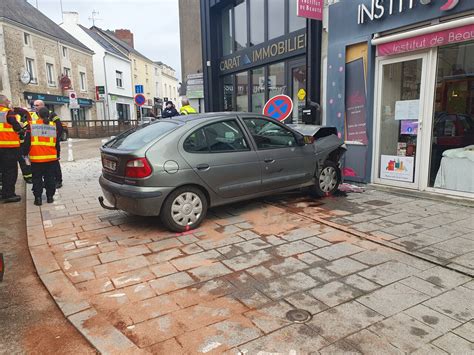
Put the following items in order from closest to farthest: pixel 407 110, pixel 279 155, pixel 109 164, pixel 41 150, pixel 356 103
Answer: pixel 109 164 → pixel 279 155 → pixel 41 150 → pixel 407 110 → pixel 356 103

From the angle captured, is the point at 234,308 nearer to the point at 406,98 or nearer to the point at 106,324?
the point at 106,324

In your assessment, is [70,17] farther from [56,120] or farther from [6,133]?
[6,133]

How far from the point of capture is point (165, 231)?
503 centimetres

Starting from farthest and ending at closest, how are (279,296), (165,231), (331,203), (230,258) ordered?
(331,203) < (165,231) < (230,258) < (279,296)

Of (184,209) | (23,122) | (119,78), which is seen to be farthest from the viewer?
(119,78)

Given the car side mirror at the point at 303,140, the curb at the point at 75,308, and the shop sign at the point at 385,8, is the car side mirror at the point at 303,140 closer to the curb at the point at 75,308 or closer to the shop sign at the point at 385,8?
the shop sign at the point at 385,8

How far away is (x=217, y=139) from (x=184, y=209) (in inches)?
43.5

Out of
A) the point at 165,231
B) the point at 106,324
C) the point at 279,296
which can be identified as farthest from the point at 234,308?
the point at 165,231

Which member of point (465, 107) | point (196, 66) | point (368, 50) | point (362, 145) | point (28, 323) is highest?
point (196, 66)

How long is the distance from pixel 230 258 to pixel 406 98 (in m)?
4.82

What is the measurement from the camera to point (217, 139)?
530cm

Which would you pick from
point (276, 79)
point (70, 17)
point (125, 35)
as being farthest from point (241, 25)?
point (125, 35)

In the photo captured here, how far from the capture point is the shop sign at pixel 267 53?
9.44 metres

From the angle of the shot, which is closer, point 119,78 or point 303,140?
point 303,140
